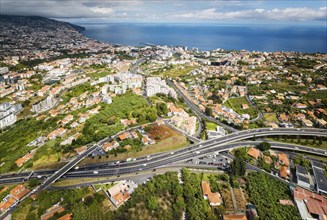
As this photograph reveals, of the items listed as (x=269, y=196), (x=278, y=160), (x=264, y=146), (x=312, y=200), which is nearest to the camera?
(x=312, y=200)

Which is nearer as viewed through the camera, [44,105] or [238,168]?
[238,168]

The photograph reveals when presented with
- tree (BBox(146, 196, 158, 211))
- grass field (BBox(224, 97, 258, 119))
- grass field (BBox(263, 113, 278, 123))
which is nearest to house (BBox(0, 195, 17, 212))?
tree (BBox(146, 196, 158, 211))

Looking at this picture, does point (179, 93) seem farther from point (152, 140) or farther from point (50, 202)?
point (50, 202)

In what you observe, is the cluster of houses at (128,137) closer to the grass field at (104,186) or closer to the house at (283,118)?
the grass field at (104,186)

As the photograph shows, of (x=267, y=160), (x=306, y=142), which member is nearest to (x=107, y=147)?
(x=267, y=160)

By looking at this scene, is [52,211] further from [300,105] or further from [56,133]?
[300,105]

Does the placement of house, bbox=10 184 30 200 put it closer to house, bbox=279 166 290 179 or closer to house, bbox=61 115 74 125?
house, bbox=61 115 74 125

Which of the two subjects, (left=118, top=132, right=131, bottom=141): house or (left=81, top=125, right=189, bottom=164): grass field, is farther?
(left=118, top=132, right=131, bottom=141): house
